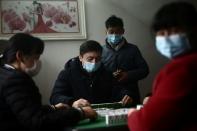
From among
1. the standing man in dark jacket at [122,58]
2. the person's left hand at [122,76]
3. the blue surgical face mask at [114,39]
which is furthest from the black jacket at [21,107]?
the blue surgical face mask at [114,39]

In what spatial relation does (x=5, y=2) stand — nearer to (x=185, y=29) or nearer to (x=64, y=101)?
(x=64, y=101)

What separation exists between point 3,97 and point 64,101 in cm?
103

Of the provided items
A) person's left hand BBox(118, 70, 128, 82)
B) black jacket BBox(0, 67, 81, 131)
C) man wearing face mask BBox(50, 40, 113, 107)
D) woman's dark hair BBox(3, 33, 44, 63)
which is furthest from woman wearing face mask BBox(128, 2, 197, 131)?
person's left hand BBox(118, 70, 128, 82)

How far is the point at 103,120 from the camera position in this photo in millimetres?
2051

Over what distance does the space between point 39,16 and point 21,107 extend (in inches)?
91.1

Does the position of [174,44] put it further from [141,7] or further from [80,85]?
[141,7]

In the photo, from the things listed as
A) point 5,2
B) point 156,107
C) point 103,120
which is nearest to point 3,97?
point 103,120

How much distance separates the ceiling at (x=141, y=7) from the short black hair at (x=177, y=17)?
2622 mm

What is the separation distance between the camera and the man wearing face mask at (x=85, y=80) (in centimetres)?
294

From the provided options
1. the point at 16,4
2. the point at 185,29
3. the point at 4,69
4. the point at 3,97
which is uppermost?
the point at 16,4

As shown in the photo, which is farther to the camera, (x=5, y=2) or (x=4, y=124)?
(x=5, y=2)

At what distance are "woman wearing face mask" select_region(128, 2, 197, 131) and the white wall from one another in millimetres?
2648

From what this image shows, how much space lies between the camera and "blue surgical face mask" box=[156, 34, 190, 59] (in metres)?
1.29

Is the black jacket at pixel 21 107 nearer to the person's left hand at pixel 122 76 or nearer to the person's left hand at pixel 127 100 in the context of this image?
the person's left hand at pixel 127 100
